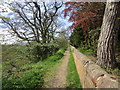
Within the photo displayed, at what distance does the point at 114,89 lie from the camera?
2.89 feet

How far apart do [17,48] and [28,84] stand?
424 cm

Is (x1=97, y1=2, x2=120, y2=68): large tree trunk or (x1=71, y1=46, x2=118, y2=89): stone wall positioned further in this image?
(x1=97, y1=2, x2=120, y2=68): large tree trunk

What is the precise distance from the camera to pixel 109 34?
8.13 ft

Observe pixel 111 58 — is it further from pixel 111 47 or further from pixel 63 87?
pixel 63 87

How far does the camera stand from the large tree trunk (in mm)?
2406

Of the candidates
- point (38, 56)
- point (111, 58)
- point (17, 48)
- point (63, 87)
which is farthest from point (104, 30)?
point (38, 56)

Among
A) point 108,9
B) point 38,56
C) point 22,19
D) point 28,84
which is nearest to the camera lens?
point 108,9

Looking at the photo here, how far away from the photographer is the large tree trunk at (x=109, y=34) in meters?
2.41

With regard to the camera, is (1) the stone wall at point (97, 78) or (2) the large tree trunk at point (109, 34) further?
(2) the large tree trunk at point (109, 34)

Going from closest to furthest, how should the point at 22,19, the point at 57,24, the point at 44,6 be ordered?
1. the point at 22,19
2. the point at 44,6
3. the point at 57,24

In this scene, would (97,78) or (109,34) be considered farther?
(109,34)

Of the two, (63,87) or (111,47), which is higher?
(111,47)

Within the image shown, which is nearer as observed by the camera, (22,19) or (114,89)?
(114,89)

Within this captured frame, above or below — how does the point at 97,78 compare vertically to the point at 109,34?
below
